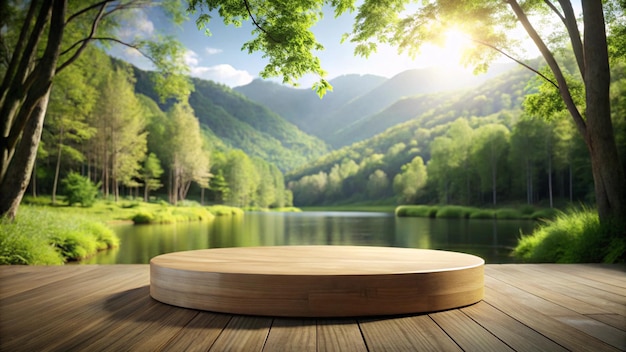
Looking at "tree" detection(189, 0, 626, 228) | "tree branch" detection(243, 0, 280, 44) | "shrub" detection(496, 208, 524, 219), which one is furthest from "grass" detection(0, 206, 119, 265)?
"shrub" detection(496, 208, 524, 219)

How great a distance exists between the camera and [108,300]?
2.36 m

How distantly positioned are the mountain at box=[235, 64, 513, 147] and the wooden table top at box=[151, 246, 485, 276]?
283 ft

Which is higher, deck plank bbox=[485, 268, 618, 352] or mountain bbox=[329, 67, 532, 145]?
mountain bbox=[329, 67, 532, 145]

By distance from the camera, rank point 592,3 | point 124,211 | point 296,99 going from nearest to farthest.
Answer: point 592,3
point 124,211
point 296,99

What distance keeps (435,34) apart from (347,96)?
103955 mm

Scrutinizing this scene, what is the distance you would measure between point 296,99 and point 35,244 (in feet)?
335

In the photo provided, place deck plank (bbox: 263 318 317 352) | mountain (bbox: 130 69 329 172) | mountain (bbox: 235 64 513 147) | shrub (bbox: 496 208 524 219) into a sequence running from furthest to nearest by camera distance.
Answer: mountain (bbox: 235 64 513 147), mountain (bbox: 130 69 329 172), shrub (bbox: 496 208 524 219), deck plank (bbox: 263 318 317 352)

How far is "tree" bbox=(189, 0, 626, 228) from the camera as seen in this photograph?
4.30 metres

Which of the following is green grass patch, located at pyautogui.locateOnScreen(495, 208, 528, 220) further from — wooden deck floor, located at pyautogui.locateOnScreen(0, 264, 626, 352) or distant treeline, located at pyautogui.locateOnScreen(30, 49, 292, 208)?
wooden deck floor, located at pyautogui.locateOnScreen(0, 264, 626, 352)

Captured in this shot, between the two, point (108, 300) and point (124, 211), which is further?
point (124, 211)

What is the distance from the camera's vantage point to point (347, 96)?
108m

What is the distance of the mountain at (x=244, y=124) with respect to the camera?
74.9 metres

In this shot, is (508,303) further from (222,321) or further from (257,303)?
(222,321)

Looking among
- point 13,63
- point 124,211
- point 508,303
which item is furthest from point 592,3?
point 124,211
